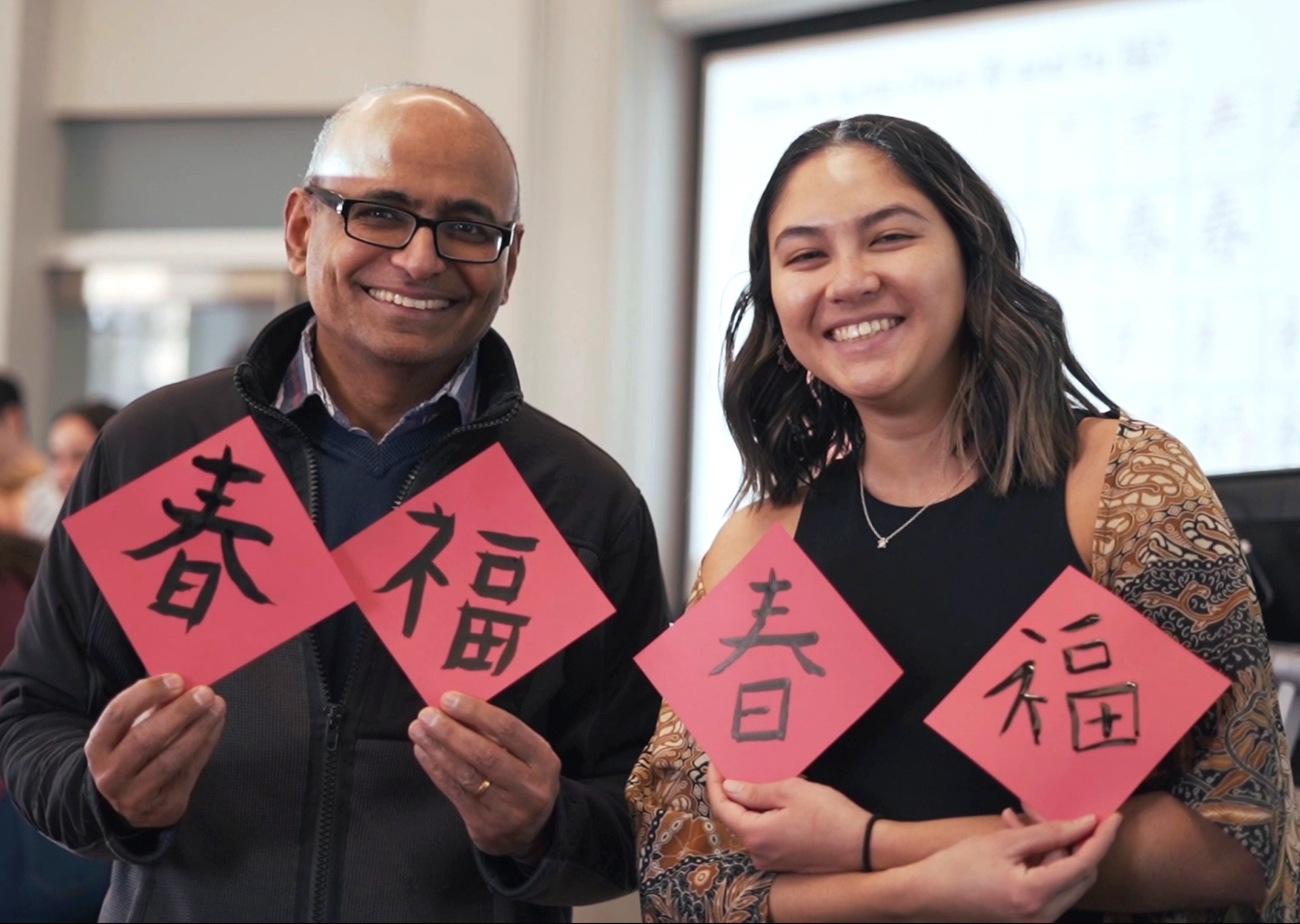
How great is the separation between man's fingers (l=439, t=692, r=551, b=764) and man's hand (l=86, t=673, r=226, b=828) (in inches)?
8.1

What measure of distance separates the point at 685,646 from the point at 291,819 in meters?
0.46

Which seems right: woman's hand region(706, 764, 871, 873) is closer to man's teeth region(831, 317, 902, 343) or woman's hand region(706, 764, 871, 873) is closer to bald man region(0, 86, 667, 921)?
bald man region(0, 86, 667, 921)

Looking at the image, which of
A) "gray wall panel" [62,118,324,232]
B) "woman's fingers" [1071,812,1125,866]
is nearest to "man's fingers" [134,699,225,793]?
"woman's fingers" [1071,812,1125,866]

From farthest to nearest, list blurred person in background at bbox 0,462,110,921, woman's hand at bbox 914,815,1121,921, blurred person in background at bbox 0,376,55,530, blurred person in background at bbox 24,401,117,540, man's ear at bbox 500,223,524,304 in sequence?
blurred person in background at bbox 0,376,55,530 → blurred person in background at bbox 24,401,117,540 → blurred person in background at bbox 0,462,110,921 → man's ear at bbox 500,223,524,304 → woman's hand at bbox 914,815,1121,921

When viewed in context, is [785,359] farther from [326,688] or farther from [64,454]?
[64,454]

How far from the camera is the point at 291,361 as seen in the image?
5.34 ft

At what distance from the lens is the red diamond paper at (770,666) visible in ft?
4.01

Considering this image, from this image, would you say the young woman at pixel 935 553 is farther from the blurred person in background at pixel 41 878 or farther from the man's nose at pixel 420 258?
the blurred person in background at pixel 41 878

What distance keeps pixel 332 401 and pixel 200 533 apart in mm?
272

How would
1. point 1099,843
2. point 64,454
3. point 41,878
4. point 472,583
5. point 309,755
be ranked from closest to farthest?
point 1099,843
point 472,583
point 309,755
point 41,878
point 64,454

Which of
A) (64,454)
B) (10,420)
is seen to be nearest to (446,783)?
(64,454)

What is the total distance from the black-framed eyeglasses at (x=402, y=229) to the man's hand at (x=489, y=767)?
1.63ft

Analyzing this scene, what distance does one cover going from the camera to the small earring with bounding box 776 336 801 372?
153 cm

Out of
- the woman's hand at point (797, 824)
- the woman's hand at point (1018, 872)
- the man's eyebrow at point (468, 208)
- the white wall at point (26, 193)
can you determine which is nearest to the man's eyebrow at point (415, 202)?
the man's eyebrow at point (468, 208)
